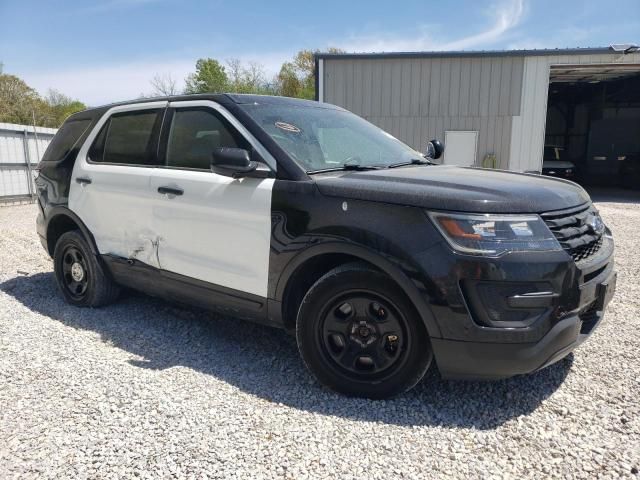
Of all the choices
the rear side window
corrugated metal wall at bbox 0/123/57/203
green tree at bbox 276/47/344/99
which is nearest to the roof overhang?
the rear side window

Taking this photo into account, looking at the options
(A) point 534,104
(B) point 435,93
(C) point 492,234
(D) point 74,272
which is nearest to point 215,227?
(C) point 492,234

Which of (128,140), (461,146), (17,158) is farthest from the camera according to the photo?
(461,146)

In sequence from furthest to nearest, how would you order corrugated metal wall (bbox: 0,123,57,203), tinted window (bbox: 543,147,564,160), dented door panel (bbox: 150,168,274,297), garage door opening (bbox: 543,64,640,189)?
tinted window (bbox: 543,147,564,160) < garage door opening (bbox: 543,64,640,189) < corrugated metal wall (bbox: 0,123,57,203) < dented door panel (bbox: 150,168,274,297)

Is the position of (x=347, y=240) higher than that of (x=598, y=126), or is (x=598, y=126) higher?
(x=598, y=126)

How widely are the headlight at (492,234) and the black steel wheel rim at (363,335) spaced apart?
20.5 inches

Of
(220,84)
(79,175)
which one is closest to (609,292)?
(79,175)

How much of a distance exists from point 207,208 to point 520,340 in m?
2.10

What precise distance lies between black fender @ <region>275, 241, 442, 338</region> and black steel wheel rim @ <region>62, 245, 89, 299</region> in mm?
2485

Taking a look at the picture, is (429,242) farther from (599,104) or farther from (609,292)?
(599,104)

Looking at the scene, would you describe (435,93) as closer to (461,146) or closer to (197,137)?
(461,146)

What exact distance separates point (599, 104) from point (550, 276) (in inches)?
960

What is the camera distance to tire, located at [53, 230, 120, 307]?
4.36 metres

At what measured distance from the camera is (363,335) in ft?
9.14

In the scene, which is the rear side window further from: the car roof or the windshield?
the windshield
